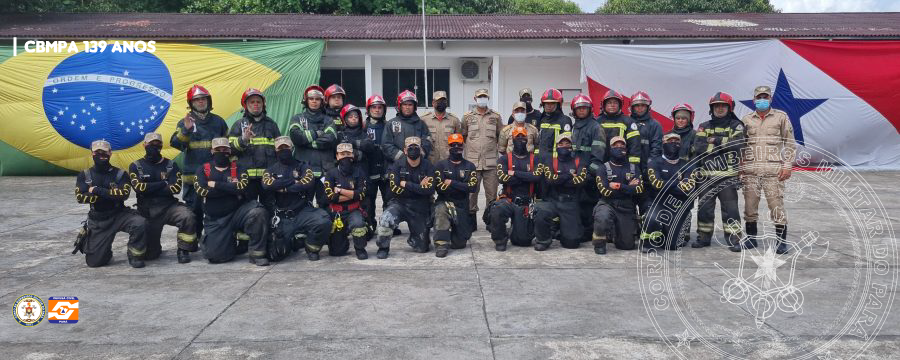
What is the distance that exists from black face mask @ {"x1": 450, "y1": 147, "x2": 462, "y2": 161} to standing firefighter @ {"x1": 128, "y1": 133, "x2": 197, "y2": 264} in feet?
9.69

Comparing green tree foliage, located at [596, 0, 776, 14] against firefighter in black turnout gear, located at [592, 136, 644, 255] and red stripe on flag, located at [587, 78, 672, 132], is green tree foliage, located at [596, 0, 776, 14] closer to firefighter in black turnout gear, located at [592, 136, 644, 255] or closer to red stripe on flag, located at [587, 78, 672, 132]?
red stripe on flag, located at [587, 78, 672, 132]

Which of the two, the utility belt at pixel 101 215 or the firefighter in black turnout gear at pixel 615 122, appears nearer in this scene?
the utility belt at pixel 101 215

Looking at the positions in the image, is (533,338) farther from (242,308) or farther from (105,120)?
(105,120)

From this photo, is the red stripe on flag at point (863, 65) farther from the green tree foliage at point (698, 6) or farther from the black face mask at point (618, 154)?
the green tree foliage at point (698, 6)

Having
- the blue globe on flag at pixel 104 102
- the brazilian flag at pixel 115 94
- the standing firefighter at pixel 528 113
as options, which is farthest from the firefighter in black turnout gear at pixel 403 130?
the blue globe on flag at pixel 104 102

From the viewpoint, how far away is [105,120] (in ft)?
44.8

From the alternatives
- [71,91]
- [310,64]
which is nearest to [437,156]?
[310,64]

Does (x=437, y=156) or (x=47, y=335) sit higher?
(x=437, y=156)

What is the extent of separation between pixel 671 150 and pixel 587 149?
109cm

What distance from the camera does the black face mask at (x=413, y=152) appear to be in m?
7.35

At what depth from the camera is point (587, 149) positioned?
27.2 feet

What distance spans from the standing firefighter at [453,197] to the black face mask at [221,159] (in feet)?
7.59

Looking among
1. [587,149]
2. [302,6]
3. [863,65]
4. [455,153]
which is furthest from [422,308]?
[302,6]

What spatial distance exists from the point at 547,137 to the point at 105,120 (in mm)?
9901
